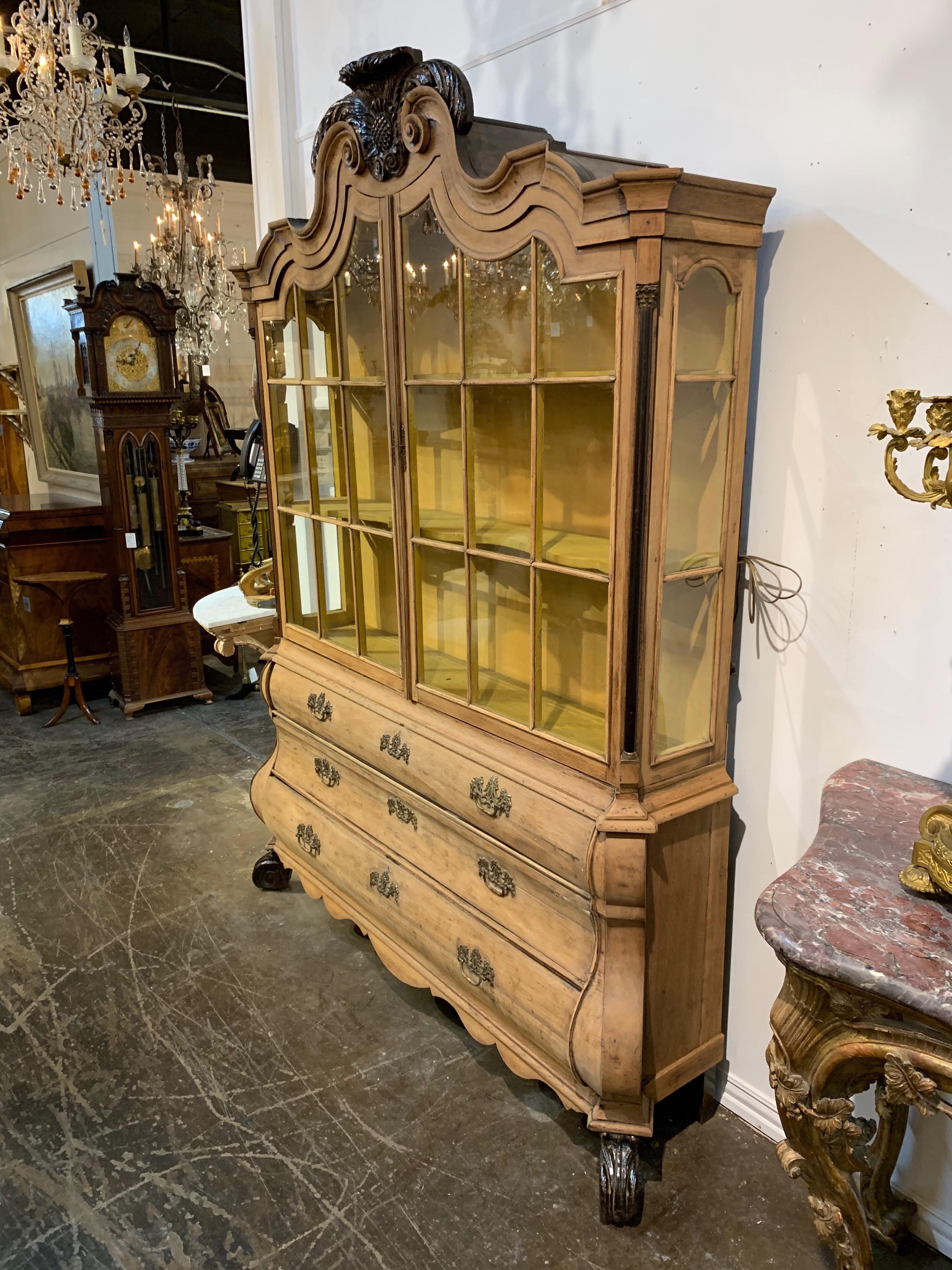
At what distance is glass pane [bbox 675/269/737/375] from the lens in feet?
5.40

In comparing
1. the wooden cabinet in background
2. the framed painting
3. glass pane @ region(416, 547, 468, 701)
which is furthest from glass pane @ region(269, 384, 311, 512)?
the framed painting

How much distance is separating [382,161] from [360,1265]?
223 centimetres

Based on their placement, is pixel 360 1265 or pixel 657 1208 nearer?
pixel 360 1265

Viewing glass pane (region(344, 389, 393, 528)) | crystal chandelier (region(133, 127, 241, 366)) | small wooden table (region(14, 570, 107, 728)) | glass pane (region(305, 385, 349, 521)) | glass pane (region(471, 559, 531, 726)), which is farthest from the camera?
crystal chandelier (region(133, 127, 241, 366))

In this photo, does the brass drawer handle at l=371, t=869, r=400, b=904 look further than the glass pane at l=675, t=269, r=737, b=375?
Yes

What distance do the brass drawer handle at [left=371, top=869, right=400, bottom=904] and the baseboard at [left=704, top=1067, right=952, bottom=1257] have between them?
33.9 inches

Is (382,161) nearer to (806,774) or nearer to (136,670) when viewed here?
(806,774)

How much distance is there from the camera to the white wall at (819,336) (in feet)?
5.01

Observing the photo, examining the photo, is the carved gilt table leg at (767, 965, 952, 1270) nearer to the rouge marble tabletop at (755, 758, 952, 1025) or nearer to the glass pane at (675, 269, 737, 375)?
the rouge marble tabletop at (755, 758, 952, 1025)

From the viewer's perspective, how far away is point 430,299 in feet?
6.59

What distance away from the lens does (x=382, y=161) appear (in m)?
1.97

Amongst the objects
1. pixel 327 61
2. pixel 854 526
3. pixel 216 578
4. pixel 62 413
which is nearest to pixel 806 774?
pixel 854 526

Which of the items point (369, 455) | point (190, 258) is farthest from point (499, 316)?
point (190, 258)

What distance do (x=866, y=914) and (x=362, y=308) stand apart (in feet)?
5.71
